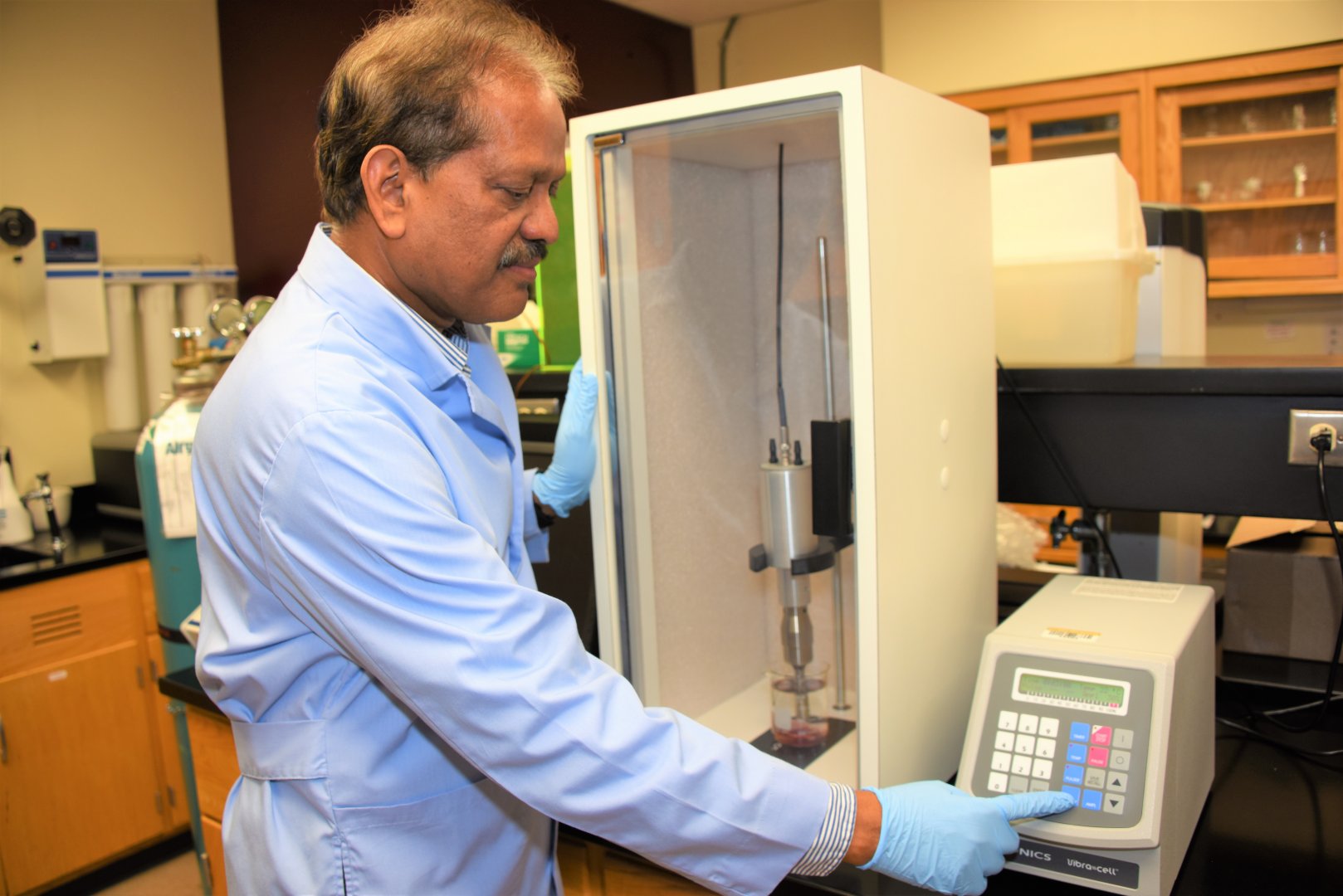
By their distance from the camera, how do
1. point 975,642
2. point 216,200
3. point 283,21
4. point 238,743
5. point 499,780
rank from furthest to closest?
point 216,200 < point 283,21 < point 975,642 < point 238,743 < point 499,780

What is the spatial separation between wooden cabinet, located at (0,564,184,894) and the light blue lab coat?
71.3 inches

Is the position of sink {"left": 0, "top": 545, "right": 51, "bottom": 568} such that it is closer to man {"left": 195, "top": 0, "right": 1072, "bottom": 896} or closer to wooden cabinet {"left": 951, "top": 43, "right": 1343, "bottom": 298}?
man {"left": 195, "top": 0, "right": 1072, "bottom": 896}

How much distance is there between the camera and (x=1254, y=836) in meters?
1.00

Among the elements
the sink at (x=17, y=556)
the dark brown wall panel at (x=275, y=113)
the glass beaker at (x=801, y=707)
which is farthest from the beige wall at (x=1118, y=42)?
the sink at (x=17, y=556)

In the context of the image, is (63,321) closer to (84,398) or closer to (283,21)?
(84,398)

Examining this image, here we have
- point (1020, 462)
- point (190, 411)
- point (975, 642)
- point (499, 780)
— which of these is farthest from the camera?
point (190, 411)

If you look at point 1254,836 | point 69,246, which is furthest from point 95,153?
point 1254,836

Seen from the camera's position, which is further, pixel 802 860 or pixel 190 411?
pixel 190 411

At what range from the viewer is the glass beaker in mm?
1283

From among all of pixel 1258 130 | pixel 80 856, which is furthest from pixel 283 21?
pixel 1258 130

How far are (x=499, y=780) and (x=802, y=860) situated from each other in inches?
10.2

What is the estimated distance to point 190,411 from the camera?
227 cm

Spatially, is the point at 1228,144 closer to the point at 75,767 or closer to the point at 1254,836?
the point at 1254,836

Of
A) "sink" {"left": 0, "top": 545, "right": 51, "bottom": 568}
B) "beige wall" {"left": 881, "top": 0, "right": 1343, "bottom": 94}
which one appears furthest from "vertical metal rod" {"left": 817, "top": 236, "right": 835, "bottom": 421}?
"beige wall" {"left": 881, "top": 0, "right": 1343, "bottom": 94}
